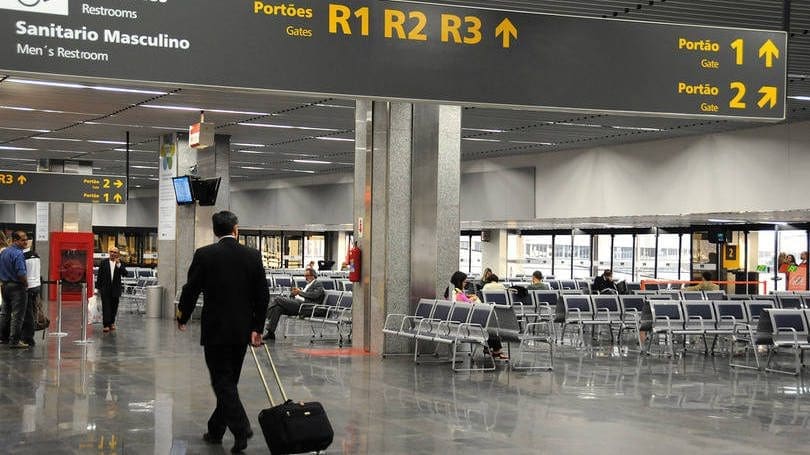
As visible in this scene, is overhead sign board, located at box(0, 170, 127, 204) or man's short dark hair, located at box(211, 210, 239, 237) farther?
overhead sign board, located at box(0, 170, 127, 204)

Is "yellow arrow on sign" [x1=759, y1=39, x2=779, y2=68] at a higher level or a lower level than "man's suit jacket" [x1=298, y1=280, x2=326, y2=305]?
higher

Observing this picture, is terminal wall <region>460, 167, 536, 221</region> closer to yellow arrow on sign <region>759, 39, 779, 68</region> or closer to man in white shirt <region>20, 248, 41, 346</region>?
man in white shirt <region>20, 248, 41, 346</region>

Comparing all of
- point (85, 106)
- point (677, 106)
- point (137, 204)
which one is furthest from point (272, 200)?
point (677, 106)

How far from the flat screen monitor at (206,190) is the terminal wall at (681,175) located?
8495 millimetres

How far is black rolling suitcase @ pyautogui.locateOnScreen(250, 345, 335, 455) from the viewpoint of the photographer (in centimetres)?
700

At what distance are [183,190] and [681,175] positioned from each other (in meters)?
10.8

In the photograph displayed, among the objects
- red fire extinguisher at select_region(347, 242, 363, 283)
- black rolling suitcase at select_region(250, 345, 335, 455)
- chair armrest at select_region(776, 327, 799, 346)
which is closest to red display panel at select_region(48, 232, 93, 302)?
red fire extinguisher at select_region(347, 242, 363, 283)

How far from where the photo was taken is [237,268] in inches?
295

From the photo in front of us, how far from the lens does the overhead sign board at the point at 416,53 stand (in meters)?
6.80

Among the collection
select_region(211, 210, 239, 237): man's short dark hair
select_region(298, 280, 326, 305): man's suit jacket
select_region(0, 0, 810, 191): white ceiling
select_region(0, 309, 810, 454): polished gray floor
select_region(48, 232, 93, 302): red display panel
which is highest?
select_region(0, 0, 810, 191): white ceiling

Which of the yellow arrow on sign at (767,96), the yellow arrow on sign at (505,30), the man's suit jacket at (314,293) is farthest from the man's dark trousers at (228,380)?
the man's suit jacket at (314,293)

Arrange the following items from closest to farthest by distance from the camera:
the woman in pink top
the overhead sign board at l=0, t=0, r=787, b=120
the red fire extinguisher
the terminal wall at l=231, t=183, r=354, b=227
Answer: the overhead sign board at l=0, t=0, r=787, b=120 → the woman in pink top → the red fire extinguisher → the terminal wall at l=231, t=183, r=354, b=227

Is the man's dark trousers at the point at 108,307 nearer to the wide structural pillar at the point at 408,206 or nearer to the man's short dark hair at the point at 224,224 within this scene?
the wide structural pillar at the point at 408,206

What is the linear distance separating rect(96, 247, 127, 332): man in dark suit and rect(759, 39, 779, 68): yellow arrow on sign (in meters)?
13.5
